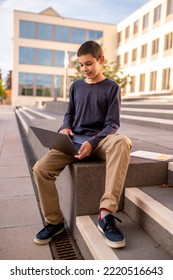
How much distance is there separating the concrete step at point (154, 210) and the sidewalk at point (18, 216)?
0.77 m

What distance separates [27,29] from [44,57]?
401 cm

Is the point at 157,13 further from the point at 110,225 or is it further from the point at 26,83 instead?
the point at 110,225

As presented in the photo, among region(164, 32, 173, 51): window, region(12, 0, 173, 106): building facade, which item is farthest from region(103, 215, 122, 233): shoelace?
region(12, 0, 173, 106): building facade

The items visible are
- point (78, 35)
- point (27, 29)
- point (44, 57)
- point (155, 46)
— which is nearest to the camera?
point (155, 46)

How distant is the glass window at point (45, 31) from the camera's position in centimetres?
3625

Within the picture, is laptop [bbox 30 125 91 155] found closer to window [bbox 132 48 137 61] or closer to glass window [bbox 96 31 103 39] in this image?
window [bbox 132 48 137 61]

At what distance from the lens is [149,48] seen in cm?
2797

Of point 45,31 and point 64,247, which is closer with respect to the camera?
point 64,247

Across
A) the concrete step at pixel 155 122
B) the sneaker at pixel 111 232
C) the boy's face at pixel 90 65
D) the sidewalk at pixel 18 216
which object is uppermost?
the boy's face at pixel 90 65

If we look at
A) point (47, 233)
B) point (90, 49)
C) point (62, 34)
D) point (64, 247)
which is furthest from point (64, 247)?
point (62, 34)

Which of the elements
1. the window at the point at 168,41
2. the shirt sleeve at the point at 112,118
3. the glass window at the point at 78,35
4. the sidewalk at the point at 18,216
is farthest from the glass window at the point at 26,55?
the shirt sleeve at the point at 112,118

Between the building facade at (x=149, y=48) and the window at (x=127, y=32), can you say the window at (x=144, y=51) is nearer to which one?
the building facade at (x=149, y=48)

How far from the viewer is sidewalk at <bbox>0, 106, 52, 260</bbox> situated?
7.03 feet
